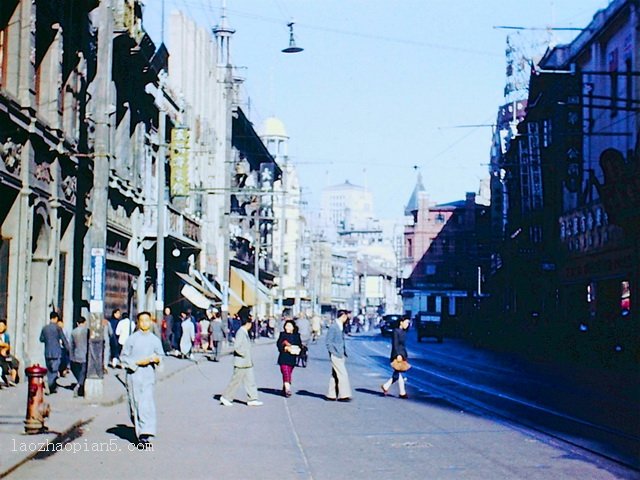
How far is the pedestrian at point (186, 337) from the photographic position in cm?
4100

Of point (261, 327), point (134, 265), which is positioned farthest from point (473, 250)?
point (134, 265)

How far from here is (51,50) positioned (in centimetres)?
2869

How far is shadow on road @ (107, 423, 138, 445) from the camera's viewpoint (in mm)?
15645

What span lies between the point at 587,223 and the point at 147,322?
40912 mm

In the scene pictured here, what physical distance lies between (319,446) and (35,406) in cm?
395

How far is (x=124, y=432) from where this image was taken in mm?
16641

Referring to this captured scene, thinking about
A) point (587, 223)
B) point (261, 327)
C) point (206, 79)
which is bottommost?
point (261, 327)

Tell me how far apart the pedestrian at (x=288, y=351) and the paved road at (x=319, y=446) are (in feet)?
3.28

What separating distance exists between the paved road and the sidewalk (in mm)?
245

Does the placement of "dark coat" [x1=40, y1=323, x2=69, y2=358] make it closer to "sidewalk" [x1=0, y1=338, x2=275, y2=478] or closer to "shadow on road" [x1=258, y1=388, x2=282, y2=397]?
"sidewalk" [x1=0, y1=338, x2=275, y2=478]

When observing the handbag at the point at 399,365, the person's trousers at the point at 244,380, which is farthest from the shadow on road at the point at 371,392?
the person's trousers at the point at 244,380

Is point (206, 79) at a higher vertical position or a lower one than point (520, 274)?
higher

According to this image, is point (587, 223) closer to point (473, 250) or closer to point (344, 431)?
point (344, 431)

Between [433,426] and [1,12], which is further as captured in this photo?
[1,12]
